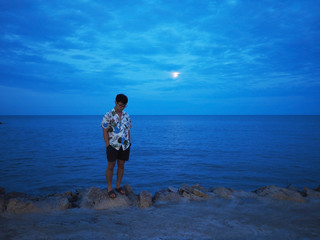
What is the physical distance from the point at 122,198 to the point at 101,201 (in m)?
0.43

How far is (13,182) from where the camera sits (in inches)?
327

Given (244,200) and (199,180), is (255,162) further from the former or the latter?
(244,200)

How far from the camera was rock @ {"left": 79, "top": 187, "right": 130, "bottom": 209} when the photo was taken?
4402mm

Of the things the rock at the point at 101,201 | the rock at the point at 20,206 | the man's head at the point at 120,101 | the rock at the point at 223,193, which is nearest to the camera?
the rock at the point at 20,206

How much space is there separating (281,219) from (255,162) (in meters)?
8.44

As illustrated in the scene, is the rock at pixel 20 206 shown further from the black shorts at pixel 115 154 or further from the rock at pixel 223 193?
the rock at pixel 223 193

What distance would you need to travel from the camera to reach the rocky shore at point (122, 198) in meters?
4.18

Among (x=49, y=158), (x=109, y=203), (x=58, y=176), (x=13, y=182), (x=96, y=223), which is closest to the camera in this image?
(x=96, y=223)

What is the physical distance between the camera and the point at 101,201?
4.47 metres

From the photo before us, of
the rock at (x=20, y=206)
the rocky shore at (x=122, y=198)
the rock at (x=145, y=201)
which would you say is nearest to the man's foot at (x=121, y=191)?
the rocky shore at (x=122, y=198)

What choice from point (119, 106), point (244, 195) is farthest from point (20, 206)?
point (244, 195)

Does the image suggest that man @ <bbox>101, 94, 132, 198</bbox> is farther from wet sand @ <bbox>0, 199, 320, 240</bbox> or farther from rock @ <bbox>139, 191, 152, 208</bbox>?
wet sand @ <bbox>0, 199, 320, 240</bbox>

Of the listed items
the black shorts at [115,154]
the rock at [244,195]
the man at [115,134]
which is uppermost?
the man at [115,134]

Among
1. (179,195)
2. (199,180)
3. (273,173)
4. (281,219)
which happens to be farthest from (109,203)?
(273,173)
